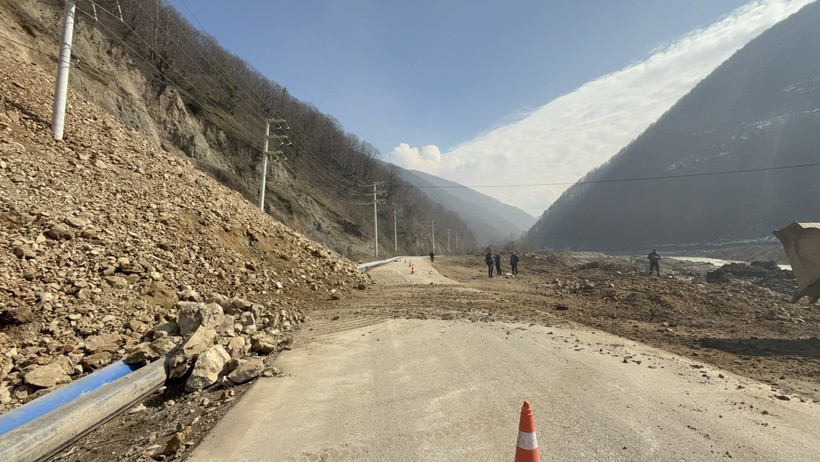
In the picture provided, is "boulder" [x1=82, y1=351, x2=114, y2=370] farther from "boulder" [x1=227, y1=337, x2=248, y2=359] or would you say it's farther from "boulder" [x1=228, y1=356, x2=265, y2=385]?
"boulder" [x1=228, y1=356, x2=265, y2=385]

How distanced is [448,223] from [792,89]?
121m

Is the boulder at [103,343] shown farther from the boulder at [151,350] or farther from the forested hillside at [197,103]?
the forested hillside at [197,103]

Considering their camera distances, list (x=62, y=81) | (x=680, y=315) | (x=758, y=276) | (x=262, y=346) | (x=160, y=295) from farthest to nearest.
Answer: (x=758, y=276) → (x=680, y=315) → (x=62, y=81) → (x=160, y=295) → (x=262, y=346)

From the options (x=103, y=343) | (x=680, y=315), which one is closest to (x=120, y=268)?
(x=103, y=343)

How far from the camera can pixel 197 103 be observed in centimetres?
3988

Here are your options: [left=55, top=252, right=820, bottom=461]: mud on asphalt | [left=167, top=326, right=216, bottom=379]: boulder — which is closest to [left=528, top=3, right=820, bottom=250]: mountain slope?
[left=55, top=252, right=820, bottom=461]: mud on asphalt

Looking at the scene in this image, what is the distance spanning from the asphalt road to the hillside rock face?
1643 mm

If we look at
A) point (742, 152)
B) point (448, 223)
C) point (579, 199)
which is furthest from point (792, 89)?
point (448, 223)

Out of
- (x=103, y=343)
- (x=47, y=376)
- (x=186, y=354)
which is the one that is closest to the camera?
(x=47, y=376)

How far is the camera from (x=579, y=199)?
186250mm

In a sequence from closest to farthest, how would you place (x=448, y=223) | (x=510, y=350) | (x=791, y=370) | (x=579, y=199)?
(x=791, y=370), (x=510, y=350), (x=448, y=223), (x=579, y=199)

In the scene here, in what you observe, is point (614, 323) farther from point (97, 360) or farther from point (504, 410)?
point (97, 360)

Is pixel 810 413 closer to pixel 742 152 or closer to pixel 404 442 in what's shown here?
pixel 404 442

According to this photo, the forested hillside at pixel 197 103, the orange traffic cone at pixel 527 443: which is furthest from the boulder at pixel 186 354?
the forested hillside at pixel 197 103
